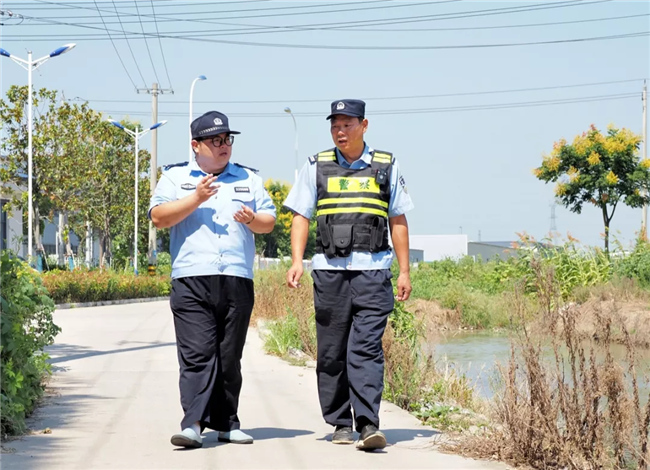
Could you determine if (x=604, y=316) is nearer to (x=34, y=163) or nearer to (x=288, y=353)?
(x=288, y=353)

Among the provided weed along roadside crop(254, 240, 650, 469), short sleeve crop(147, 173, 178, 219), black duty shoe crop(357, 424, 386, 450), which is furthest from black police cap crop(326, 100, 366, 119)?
black duty shoe crop(357, 424, 386, 450)

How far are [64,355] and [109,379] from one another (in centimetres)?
271

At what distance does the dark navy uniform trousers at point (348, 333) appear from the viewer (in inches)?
248

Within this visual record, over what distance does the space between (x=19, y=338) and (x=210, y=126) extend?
1806 millimetres

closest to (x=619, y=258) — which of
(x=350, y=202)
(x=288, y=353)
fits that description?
(x=288, y=353)

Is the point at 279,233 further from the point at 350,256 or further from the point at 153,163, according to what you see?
the point at 350,256

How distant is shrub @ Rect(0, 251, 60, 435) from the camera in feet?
20.8

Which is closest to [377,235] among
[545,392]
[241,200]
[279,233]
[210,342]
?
[241,200]

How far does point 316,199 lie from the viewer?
21.6 feet

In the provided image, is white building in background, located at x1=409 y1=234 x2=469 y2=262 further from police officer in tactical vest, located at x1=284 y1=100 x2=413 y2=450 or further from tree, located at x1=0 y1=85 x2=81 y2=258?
police officer in tactical vest, located at x1=284 y1=100 x2=413 y2=450

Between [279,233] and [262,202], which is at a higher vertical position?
[279,233]

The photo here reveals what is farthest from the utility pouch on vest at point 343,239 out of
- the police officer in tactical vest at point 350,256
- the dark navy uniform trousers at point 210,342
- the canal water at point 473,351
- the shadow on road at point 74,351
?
the shadow on road at point 74,351

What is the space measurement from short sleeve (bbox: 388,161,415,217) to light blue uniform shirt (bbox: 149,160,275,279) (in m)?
0.75

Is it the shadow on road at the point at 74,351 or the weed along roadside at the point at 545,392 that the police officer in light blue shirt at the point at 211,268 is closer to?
the weed along roadside at the point at 545,392
